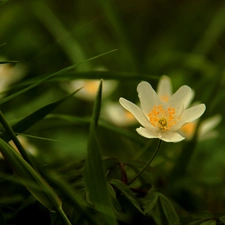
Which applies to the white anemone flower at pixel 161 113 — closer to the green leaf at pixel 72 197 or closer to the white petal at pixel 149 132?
the white petal at pixel 149 132

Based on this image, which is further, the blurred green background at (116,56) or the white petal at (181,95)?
the blurred green background at (116,56)

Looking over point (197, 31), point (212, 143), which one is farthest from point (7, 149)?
point (197, 31)

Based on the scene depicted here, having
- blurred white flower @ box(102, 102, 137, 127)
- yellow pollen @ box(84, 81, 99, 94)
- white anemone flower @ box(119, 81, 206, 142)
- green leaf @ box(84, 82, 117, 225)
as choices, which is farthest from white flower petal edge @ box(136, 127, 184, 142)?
yellow pollen @ box(84, 81, 99, 94)

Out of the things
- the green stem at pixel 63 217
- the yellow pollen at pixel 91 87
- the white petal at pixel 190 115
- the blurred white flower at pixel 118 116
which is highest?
the yellow pollen at pixel 91 87

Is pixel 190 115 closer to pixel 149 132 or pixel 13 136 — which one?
pixel 149 132

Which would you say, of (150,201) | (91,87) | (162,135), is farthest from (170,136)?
(91,87)

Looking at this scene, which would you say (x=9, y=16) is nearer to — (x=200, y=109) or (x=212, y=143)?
(x=212, y=143)

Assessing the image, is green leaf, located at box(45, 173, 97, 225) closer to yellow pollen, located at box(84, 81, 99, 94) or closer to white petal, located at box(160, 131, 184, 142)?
white petal, located at box(160, 131, 184, 142)

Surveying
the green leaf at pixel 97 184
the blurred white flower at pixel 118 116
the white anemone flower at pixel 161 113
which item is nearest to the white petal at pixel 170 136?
the white anemone flower at pixel 161 113

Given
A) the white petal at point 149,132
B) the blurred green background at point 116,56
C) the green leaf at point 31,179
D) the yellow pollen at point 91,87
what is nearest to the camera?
the green leaf at point 31,179
